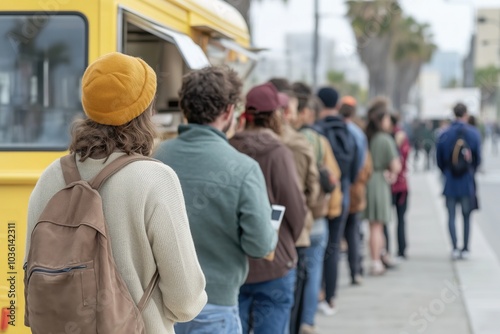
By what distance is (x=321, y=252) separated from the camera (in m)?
7.23

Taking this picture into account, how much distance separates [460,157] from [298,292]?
5.77 m

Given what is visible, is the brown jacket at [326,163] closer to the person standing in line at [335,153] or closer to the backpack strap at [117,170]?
the person standing in line at [335,153]

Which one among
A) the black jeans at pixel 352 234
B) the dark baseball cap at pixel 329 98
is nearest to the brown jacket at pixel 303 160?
the dark baseball cap at pixel 329 98

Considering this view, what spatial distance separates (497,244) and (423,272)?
2889 mm

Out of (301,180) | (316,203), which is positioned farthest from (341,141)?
(301,180)

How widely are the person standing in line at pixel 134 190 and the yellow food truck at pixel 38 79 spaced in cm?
138

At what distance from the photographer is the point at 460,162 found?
460 inches

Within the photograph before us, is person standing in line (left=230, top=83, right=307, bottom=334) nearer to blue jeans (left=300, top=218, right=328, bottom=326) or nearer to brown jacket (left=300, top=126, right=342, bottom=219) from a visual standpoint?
blue jeans (left=300, top=218, right=328, bottom=326)

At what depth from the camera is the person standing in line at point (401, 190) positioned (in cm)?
1129

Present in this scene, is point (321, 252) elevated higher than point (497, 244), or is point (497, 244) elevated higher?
point (321, 252)

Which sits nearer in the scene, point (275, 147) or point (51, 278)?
point (51, 278)

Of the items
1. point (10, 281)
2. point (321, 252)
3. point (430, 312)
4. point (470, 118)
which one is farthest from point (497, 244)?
point (10, 281)

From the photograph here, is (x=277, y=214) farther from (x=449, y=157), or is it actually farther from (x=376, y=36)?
(x=376, y=36)

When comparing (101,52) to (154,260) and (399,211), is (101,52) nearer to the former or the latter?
(154,260)
